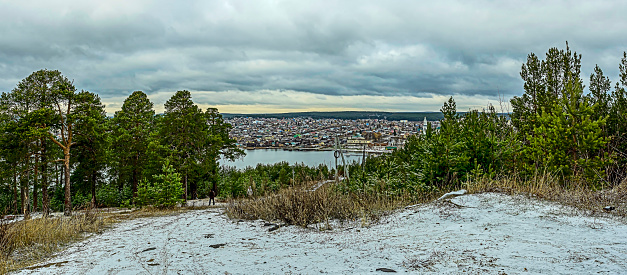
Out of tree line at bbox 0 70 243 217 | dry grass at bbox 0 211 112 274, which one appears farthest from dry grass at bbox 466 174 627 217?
tree line at bbox 0 70 243 217

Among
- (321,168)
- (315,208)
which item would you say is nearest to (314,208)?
(315,208)

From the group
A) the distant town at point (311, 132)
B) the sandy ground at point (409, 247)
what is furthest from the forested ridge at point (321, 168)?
the distant town at point (311, 132)

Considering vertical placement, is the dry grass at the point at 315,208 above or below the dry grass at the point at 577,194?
below

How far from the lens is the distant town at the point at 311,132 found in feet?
267

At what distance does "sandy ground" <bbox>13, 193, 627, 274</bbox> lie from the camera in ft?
12.1

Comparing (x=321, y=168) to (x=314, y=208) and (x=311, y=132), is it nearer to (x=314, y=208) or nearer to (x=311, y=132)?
(x=314, y=208)

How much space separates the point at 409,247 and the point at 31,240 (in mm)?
6995

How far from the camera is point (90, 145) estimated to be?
21266mm

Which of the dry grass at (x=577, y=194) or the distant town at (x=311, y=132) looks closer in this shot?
the dry grass at (x=577, y=194)

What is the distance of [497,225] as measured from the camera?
509 cm

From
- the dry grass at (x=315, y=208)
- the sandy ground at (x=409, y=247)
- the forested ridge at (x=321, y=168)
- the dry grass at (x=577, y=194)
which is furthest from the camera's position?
the forested ridge at (x=321, y=168)

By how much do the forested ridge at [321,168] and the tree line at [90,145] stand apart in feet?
0.29

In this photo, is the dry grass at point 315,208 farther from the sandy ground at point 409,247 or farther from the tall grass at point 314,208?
the sandy ground at point 409,247

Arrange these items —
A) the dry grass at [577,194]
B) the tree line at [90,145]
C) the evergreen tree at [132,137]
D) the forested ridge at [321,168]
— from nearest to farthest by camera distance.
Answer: the dry grass at [577,194] → the forested ridge at [321,168] → the tree line at [90,145] → the evergreen tree at [132,137]
